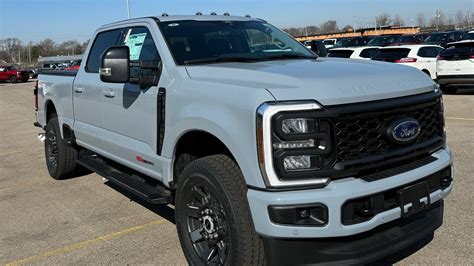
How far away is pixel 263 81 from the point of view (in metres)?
3.10

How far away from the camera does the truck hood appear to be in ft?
9.35

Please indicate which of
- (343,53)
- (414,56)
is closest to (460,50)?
(414,56)

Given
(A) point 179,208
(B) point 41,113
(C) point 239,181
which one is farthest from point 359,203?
(B) point 41,113

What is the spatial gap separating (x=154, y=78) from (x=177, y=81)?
0.34m

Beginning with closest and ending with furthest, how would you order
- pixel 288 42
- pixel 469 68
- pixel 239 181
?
1. pixel 239 181
2. pixel 288 42
3. pixel 469 68

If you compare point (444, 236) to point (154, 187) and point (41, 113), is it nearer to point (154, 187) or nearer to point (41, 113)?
point (154, 187)

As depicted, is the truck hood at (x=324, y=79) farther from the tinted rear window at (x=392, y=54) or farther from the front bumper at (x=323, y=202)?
the tinted rear window at (x=392, y=54)

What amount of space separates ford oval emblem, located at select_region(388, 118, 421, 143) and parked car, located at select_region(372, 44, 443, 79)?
14173 millimetres

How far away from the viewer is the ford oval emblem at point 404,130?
300 cm

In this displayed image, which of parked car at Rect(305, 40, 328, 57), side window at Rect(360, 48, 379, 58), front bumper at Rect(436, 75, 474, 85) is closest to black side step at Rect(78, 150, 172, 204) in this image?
parked car at Rect(305, 40, 328, 57)

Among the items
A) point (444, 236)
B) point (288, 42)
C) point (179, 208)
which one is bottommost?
point (444, 236)

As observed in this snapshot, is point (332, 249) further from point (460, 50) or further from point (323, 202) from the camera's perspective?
point (460, 50)

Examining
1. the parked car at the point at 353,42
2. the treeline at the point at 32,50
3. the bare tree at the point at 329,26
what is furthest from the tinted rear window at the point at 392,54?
the bare tree at the point at 329,26

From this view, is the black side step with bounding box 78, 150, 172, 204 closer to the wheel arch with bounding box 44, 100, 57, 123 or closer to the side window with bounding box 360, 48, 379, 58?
the wheel arch with bounding box 44, 100, 57, 123
